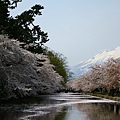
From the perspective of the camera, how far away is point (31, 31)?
4947cm

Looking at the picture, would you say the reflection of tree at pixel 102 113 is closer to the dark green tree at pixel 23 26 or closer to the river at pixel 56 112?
the river at pixel 56 112

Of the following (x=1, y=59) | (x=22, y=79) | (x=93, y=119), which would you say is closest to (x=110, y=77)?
(x=22, y=79)

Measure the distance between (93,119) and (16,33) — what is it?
24407 mm

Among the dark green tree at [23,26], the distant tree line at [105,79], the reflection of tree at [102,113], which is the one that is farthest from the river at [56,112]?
the distant tree line at [105,79]

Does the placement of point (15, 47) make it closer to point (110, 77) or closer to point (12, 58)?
point (12, 58)

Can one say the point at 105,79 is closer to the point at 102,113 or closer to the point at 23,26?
the point at 23,26

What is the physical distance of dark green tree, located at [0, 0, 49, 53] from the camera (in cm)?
3785

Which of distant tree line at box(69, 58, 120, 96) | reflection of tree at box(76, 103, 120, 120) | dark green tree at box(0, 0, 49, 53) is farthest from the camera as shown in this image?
distant tree line at box(69, 58, 120, 96)

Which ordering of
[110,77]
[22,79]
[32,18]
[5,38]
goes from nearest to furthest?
[5,38] < [22,79] < [32,18] < [110,77]

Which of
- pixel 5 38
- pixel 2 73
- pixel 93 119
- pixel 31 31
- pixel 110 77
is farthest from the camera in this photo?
pixel 110 77

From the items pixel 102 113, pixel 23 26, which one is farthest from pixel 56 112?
pixel 23 26

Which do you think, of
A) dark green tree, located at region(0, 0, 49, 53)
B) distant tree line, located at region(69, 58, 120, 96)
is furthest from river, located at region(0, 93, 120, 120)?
distant tree line, located at region(69, 58, 120, 96)

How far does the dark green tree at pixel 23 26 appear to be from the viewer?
124 feet

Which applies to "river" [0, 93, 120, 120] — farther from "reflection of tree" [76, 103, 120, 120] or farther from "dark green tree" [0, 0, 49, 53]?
"dark green tree" [0, 0, 49, 53]
